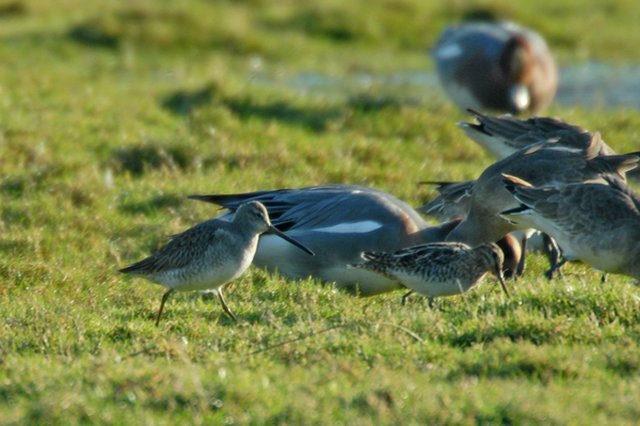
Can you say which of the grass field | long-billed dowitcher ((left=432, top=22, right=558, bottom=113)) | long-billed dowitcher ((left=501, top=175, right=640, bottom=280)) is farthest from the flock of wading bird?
long-billed dowitcher ((left=432, top=22, right=558, bottom=113))

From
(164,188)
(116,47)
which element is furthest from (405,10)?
(164,188)

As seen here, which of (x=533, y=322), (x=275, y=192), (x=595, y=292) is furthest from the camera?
(x=275, y=192)

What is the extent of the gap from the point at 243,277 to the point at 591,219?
6.76ft

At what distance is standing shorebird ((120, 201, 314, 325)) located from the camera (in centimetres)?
597

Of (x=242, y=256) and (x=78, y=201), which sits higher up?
(x=242, y=256)

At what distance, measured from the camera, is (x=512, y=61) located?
43.3ft

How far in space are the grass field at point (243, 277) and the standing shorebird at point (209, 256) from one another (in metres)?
0.18

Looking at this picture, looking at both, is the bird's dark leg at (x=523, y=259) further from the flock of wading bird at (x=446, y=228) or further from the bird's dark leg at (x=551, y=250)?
the bird's dark leg at (x=551, y=250)

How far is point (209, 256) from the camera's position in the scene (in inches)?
235

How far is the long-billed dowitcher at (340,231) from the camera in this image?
710cm

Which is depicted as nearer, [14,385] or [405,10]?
[14,385]

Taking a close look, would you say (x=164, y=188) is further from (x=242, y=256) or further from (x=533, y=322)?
(x=533, y=322)

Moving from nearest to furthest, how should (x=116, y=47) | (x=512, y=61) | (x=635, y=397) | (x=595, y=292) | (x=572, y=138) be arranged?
(x=635, y=397) < (x=595, y=292) < (x=572, y=138) < (x=512, y=61) < (x=116, y=47)

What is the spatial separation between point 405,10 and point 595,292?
1314cm
